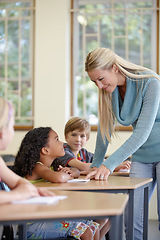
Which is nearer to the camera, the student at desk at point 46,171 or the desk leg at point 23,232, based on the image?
the student at desk at point 46,171

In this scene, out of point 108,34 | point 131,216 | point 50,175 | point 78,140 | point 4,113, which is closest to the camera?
point 4,113

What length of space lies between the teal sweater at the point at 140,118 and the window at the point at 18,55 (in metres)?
2.67

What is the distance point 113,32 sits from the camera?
15.6ft

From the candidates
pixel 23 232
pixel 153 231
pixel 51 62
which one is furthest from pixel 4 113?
pixel 51 62

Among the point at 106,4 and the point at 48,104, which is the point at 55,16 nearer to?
the point at 106,4

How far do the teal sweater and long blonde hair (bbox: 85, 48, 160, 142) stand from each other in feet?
0.13

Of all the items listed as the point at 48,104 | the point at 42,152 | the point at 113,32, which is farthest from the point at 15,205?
the point at 113,32

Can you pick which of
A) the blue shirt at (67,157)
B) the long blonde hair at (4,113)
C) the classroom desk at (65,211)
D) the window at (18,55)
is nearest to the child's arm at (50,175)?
the blue shirt at (67,157)

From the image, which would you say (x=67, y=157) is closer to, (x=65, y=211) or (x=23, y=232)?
(x=23, y=232)

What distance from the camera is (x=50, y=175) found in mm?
2104

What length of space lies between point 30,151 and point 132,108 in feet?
2.15

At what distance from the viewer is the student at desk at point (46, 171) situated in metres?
1.81

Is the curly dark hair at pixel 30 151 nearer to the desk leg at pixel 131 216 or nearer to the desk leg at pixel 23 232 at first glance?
the desk leg at pixel 23 232

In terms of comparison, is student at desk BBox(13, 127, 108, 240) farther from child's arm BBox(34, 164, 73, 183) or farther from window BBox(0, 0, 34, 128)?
window BBox(0, 0, 34, 128)
